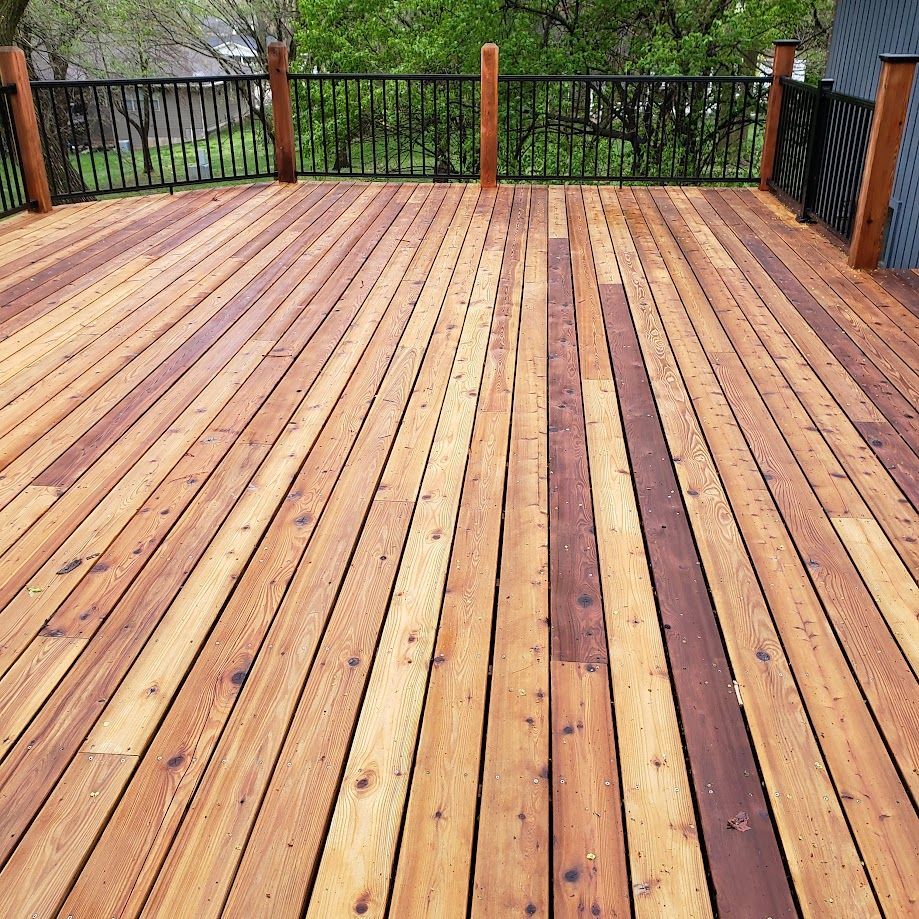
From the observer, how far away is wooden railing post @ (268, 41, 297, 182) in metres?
7.49

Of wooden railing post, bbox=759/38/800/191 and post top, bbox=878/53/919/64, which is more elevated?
post top, bbox=878/53/919/64

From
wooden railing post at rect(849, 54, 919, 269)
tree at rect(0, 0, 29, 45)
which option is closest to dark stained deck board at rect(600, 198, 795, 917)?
wooden railing post at rect(849, 54, 919, 269)

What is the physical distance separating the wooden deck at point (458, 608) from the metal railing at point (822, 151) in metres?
1.57

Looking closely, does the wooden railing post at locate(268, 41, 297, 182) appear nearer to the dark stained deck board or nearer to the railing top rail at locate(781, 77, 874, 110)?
the railing top rail at locate(781, 77, 874, 110)

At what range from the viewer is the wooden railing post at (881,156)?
4.89m

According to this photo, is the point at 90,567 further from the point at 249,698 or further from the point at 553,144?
the point at 553,144

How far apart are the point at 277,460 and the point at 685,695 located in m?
1.61

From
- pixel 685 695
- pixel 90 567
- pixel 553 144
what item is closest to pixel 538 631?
pixel 685 695

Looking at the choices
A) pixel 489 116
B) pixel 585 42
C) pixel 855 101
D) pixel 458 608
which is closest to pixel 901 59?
pixel 855 101

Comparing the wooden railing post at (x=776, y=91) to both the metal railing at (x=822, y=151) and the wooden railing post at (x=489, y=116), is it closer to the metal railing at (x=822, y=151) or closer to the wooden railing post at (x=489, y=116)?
the metal railing at (x=822, y=151)

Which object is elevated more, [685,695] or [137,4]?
[137,4]

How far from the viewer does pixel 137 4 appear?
1739 centimetres

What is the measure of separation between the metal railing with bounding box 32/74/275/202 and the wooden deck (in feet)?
10.1

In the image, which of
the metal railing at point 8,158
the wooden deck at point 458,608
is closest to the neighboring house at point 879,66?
the wooden deck at point 458,608
